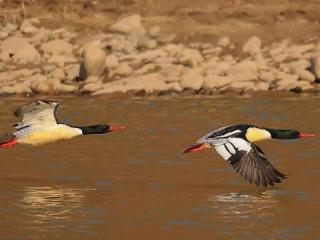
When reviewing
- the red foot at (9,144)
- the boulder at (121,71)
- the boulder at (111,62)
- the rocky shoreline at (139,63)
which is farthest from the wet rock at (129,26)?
the red foot at (9,144)

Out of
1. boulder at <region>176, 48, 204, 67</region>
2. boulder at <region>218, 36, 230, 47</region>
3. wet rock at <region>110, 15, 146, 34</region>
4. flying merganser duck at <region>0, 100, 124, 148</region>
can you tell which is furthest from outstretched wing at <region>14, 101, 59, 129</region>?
wet rock at <region>110, 15, 146, 34</region>

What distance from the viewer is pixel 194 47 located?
1598 inches

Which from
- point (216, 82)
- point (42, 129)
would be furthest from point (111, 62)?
point (42, 129)

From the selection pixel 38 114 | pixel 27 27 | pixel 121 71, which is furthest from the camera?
pixel 27 27

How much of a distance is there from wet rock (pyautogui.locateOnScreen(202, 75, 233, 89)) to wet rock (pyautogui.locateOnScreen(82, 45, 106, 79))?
3504 millimetres

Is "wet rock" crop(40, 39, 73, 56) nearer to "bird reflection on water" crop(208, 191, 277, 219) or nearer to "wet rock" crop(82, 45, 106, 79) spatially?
"wet rock" crop(82, 45, 106, 79)

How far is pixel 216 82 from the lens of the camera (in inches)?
1380

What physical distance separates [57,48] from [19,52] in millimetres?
1383

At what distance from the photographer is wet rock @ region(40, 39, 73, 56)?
40.3 metres

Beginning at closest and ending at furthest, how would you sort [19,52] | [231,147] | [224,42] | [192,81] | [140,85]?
[231,147]
[140,85]
[192,81]
[19,52]
[224,42]

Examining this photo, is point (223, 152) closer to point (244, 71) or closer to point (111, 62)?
point (244, 71)

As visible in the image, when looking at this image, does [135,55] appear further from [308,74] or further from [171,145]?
[171,145]

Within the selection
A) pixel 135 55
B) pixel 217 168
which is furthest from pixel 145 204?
pixel 135 55

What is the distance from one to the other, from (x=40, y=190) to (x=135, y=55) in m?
21.2
